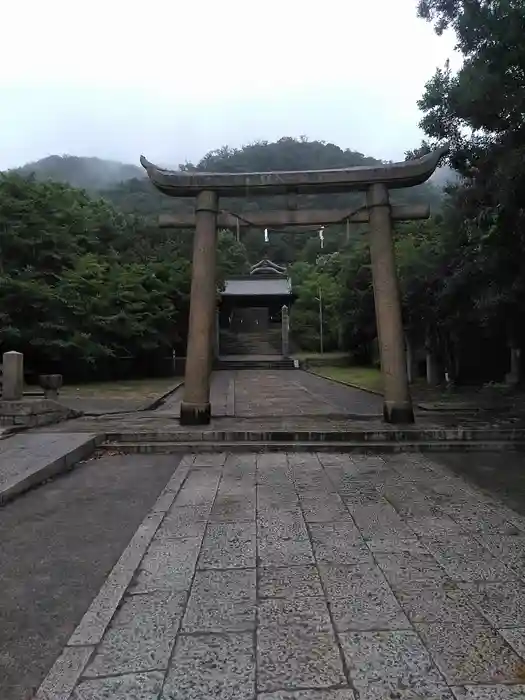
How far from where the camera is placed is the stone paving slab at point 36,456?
5.70 meters

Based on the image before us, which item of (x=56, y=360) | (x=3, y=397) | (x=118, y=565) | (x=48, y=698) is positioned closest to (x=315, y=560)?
(x=118, y=565)

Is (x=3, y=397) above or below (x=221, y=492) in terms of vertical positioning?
above

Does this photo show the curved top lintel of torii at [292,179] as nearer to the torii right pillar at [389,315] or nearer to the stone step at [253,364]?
the torii right pillar at [389,315]

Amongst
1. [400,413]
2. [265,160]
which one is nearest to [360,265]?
[400,413]

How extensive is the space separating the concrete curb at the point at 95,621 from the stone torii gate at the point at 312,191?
4.64m

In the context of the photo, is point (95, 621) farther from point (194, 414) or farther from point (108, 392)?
point (108, 392)

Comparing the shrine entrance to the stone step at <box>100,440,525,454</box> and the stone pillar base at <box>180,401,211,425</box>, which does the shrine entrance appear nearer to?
the stone pillar base at <box>180,401,211,425</box>

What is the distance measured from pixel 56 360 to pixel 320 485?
16.8 metres

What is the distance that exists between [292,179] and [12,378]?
5.99 meters

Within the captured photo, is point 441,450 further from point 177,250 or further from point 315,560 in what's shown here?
point 177,250

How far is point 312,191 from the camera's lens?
9656 millimetres

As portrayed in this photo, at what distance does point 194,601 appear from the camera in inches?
125

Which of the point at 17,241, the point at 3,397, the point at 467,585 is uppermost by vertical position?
the point at 17,241

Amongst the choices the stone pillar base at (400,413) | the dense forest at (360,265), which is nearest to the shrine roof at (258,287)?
the dense forest at (360,265)
